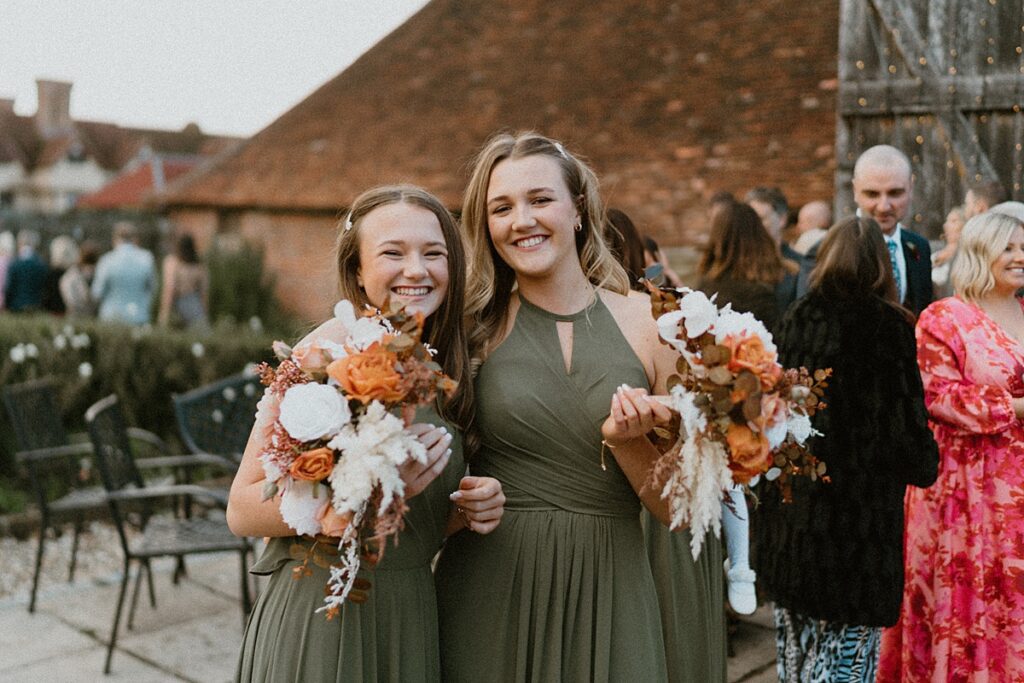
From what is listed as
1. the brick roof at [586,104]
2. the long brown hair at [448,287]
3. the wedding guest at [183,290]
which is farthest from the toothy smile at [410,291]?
the wedding guest at [183,290]

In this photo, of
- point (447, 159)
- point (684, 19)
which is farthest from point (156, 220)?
point (684, 19)

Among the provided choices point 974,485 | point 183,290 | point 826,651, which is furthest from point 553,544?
point 183,290

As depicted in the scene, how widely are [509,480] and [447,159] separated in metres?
13.4

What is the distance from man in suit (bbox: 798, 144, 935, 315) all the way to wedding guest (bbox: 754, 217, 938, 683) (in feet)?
4.21

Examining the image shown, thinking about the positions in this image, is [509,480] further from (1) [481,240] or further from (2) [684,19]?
(2) [684,19]

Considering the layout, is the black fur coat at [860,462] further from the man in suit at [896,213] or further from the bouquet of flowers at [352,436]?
the bouquet of flowers at [352,436]

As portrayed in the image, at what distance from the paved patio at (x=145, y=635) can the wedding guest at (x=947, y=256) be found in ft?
7.07

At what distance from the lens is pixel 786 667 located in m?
3.85

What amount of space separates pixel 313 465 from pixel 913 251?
3968mm

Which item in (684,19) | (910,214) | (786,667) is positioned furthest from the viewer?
(684,19)

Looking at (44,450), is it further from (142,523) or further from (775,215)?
(775,215)

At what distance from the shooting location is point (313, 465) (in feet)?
6.20

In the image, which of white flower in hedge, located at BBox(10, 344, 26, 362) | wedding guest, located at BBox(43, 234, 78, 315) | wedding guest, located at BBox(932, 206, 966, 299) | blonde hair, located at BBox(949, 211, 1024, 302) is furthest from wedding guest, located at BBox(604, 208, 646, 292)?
wedding guest, located at BBox(43, 234, 78, 315)

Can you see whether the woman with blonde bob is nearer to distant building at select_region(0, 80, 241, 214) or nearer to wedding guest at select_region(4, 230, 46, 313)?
wedding guest at select_region(4, 230, 46, 313)
